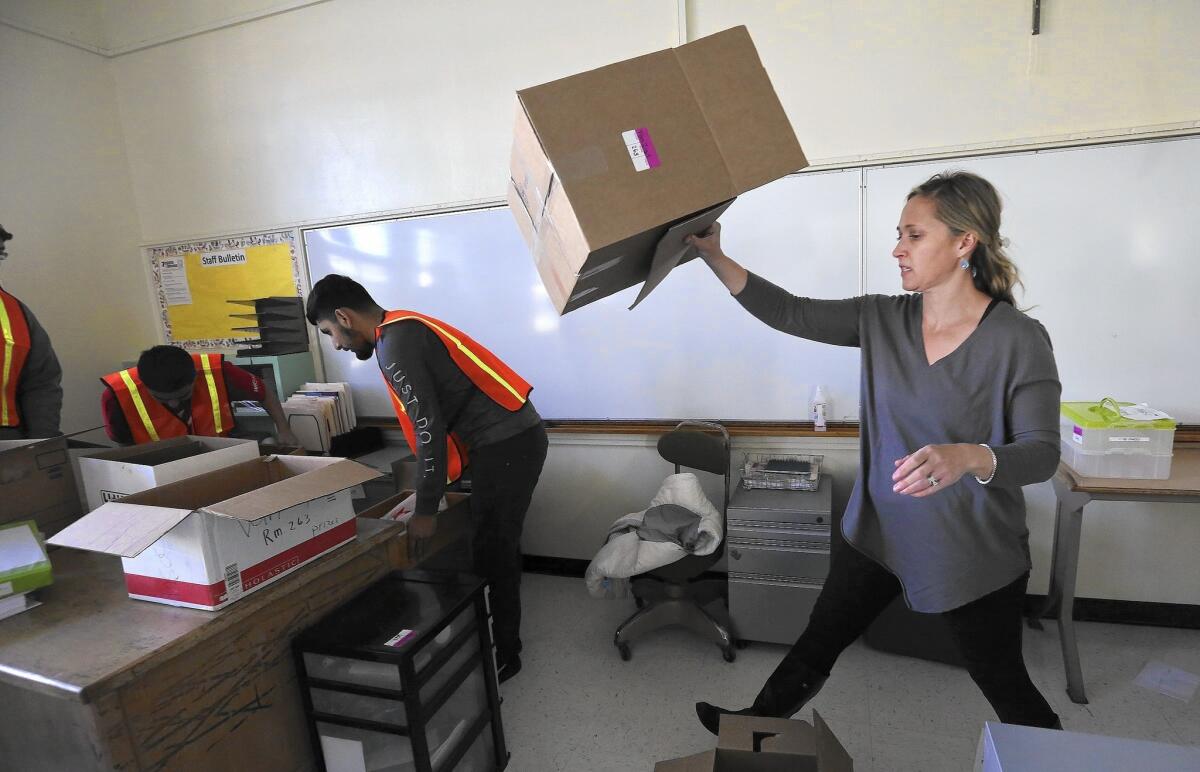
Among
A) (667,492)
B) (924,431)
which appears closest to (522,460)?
(667,492)

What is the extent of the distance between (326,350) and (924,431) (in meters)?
2.93

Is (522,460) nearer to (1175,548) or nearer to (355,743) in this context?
(355,743)

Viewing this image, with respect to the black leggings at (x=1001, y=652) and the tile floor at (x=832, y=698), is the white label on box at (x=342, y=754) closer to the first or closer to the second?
the tile floor at (x=832, y=698)

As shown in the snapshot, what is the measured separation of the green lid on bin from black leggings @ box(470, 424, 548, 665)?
1.77 metres

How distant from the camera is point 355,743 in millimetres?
1405

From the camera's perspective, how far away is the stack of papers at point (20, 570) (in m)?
1.25

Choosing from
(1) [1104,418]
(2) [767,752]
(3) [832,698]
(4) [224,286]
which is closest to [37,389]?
(4) [224,286]

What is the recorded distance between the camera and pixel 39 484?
1569mm

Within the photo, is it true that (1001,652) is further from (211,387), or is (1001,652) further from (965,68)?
(211,387)

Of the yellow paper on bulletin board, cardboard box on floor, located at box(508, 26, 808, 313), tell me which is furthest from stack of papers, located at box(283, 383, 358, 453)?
cardboard box on floor, located at box(508, 26, 808, 313)

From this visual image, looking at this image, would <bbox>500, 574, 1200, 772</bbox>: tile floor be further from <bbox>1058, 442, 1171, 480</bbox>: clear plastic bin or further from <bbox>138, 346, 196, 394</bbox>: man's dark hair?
<bbox>138, 346, 196, 394</bbox>: man's dark hair

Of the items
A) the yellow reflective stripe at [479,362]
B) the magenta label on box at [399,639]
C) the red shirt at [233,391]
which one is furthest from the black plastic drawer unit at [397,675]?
the red shirt at [233,391]

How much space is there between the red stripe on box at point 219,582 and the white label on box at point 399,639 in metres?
0.28

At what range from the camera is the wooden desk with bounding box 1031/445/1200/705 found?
1.81 meters
